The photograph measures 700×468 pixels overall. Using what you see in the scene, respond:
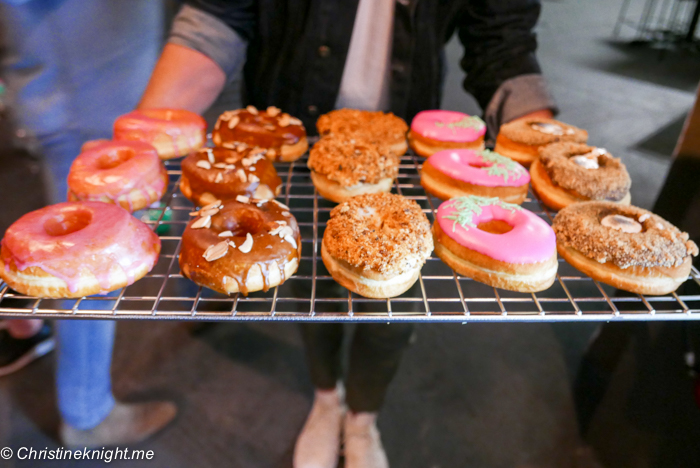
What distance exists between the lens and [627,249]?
1.53 metres

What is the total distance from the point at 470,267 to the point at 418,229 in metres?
0.23

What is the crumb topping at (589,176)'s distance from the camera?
187 cm

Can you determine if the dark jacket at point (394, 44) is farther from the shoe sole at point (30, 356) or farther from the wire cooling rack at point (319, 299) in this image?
the shoe sole at point (30, 356)

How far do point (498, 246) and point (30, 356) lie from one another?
10.1 ft

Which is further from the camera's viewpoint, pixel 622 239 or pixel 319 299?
pixel 622 239

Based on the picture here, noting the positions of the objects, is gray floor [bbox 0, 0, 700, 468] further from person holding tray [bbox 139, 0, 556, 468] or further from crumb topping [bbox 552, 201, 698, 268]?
crumb topping [bbox 552, 201, 698, 268]

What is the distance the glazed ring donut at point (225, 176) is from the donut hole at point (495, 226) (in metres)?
0.89

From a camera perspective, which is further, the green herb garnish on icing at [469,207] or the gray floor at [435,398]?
the gray floor at [435,398]

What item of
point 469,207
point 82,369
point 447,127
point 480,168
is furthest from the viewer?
point 82,369

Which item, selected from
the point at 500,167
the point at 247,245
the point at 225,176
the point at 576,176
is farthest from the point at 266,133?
the point at 576,176

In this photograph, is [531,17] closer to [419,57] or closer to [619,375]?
[419,57]

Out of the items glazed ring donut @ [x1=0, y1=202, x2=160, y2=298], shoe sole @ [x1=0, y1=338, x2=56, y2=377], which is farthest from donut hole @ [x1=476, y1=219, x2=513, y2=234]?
shoe sole @ [x1=0, y1=338, x2=56, y2=377]

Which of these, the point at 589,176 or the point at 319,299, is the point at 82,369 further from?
the point at 589,176

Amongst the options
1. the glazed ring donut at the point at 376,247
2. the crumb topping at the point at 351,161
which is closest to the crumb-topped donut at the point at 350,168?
the crumb topping at the point at 351,161
